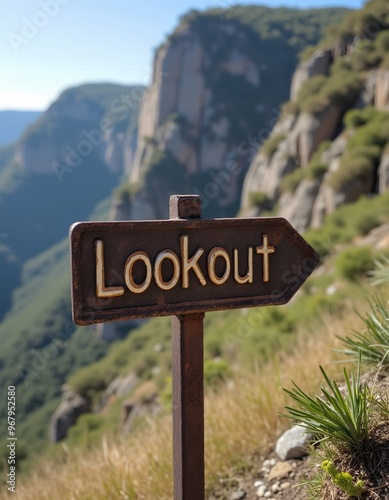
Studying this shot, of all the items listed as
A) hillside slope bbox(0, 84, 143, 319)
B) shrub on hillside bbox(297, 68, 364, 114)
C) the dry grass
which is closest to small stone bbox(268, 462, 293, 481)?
the dry grass

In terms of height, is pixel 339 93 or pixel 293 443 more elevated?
pixel 339 93

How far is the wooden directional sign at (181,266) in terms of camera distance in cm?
157

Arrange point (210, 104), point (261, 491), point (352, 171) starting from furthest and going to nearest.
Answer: point (210, 104)
point (352, 171)
point (261, 491)

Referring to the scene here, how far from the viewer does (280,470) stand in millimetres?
2414

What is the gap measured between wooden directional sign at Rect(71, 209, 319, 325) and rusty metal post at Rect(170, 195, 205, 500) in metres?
0.08

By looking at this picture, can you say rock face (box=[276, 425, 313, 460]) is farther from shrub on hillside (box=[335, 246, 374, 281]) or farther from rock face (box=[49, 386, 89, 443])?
rock face (box=[49, 386, 89, 443])

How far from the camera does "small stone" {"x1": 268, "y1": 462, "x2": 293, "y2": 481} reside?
2.38 metres

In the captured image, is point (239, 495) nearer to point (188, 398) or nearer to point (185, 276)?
point (188, 398)

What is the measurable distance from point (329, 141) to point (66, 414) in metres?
21.3

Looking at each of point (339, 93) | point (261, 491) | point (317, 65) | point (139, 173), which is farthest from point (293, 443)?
point (139, 173)

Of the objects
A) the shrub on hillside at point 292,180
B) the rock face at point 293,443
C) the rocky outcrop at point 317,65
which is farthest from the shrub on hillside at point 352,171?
the rock face at point 293,443

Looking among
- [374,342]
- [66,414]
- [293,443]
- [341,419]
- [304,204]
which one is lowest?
[66,414]

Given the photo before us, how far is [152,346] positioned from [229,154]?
25.6m

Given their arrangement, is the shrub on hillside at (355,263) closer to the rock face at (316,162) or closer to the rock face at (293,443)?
the rock face at (316,162)
